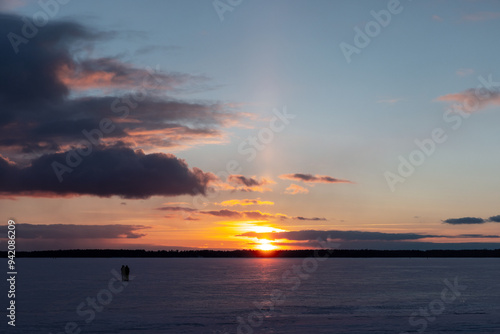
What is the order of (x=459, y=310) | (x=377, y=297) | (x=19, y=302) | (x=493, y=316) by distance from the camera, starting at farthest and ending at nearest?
(x=377, y=297) < (x=19, y=302) < (x=459, y=310) < (x=493, y=316)

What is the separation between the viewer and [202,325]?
141 ft

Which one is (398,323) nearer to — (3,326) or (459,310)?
(459,310)

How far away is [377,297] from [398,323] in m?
21.8

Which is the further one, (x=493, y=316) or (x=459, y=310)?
(x=459, y=310)

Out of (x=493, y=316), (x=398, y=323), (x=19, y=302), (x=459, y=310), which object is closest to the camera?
(x=398, y=323)

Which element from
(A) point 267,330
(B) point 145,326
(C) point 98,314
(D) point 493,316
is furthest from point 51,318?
(D) point 493,316
